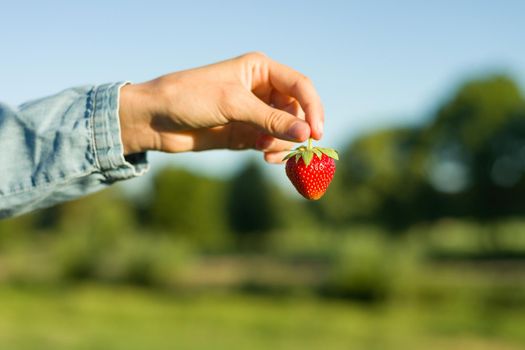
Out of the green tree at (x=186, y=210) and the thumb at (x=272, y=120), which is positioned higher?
the thumb at (x=272, y=120)

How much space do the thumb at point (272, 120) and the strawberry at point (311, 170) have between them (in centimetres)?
9

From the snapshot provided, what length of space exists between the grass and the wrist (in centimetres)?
916

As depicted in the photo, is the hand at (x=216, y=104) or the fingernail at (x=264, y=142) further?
the fingernail at (x=264, y=142)

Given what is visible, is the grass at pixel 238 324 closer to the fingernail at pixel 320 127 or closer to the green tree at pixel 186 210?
the fingernail at pixel 320 127

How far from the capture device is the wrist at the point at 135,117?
5.33 ft

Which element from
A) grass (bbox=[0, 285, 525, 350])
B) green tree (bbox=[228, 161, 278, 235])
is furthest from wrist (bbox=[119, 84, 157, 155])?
green tree (bbox=[228, 161, 278, 235])

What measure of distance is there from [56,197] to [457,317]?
1359 centimetres

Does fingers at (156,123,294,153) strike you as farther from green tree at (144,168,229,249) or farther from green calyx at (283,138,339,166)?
green tree at (144,168,229,249)

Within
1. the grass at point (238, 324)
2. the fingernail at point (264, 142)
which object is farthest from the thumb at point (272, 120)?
the grass at point (238, 324)

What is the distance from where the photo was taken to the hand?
5.05ft

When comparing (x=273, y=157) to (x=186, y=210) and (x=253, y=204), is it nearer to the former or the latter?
(x=186, y=210)

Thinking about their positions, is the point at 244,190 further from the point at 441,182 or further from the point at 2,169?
the point at 2,169

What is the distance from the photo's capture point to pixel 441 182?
25.0 meters

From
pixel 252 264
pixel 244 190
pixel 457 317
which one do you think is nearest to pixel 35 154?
pixel 457 317
